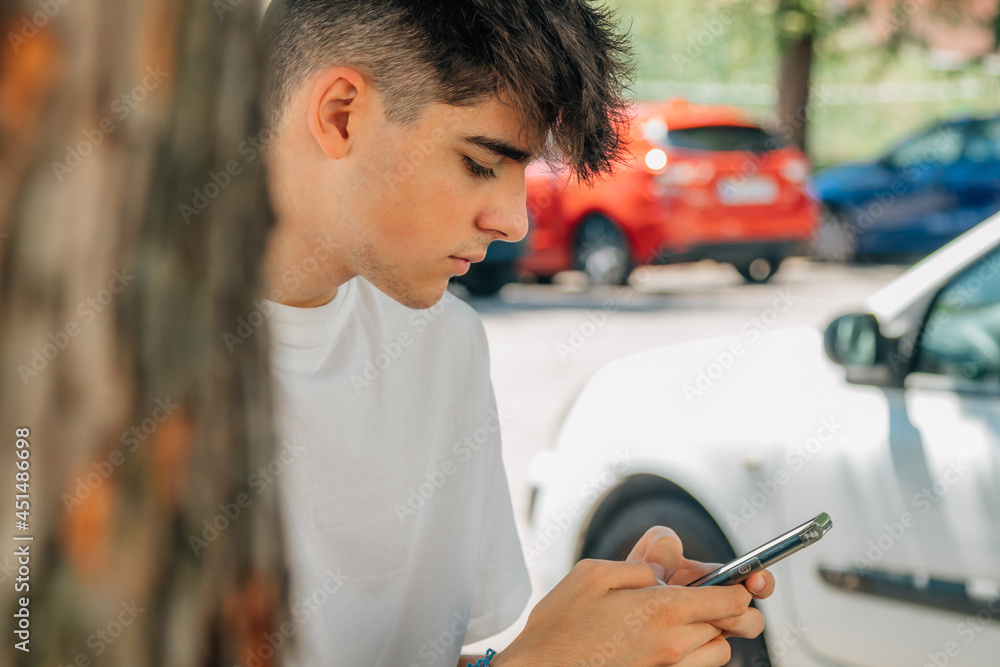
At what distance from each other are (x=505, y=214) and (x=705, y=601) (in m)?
0.62

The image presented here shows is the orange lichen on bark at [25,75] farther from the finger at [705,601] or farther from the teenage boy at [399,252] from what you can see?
the finger at [705,601]

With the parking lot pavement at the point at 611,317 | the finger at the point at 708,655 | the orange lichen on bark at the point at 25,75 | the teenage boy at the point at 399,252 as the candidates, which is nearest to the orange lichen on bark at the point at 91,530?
the orange lichen on bark at the point at 25,75

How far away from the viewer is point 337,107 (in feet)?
5.06

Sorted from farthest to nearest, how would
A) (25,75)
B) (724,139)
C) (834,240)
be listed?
(834,240) < (724,139) < (25,75)

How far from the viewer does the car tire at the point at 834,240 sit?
12.5 m

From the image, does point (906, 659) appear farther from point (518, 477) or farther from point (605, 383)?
point (518, 477)

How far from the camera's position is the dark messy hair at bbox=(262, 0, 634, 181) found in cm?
146

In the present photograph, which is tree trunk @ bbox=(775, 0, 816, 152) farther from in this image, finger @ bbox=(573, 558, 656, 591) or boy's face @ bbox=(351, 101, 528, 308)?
finger @ bbox=(573, 558, 656, 591)

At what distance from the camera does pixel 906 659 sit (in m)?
2.61

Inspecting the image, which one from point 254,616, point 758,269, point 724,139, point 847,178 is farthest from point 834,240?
point 254,616

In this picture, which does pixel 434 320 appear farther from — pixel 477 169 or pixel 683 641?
pixel 683 641

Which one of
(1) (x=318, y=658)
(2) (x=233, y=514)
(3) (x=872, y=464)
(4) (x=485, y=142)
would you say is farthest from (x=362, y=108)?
(3) (x=872, y=464)

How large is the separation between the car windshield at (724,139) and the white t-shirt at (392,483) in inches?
350

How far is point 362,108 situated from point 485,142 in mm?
190
